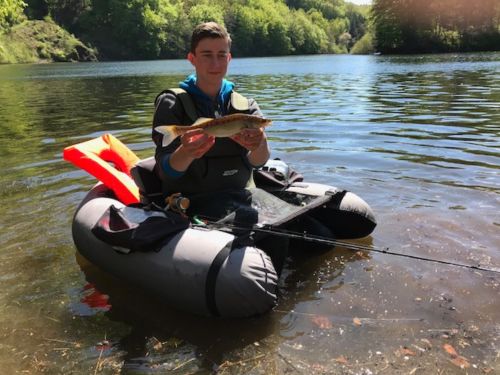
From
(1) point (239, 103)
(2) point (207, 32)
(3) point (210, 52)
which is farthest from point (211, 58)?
(1) point (239, 103)

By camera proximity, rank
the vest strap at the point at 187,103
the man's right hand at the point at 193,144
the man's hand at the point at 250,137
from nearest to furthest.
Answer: the man's right hand at the point at 193,144
the man's hand at the point at 250,137
the vest strap at the point at 187,103

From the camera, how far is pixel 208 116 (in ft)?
16.5

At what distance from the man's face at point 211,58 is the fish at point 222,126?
963 millimetres

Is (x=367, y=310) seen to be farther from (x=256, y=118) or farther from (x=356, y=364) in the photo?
(x=256, y=118)

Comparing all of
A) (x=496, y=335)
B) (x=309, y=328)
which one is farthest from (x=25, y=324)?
(x=496, y=335)

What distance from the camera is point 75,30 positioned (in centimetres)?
10938

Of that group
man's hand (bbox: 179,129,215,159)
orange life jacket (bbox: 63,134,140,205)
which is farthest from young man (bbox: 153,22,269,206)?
orange life jacket (bbox: 63,134,140,205)

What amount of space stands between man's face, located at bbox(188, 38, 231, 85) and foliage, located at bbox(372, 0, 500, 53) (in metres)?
75.1

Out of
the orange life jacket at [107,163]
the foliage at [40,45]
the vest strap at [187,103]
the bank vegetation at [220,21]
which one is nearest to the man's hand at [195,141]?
the vest strap at [187,103]

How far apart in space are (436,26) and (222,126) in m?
80.7

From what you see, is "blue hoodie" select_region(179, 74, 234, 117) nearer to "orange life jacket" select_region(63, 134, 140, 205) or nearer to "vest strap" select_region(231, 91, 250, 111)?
"vest strap" select_region(231, 91, 250, 111)

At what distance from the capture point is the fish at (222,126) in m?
3.98

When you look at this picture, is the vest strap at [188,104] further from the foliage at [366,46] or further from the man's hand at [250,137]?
the foliage at [366,46]

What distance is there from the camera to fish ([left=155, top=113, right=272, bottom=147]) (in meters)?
3.98
